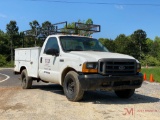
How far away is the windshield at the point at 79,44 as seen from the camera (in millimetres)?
10398

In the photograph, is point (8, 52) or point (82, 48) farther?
point (8, 52)

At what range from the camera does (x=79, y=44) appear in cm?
1069

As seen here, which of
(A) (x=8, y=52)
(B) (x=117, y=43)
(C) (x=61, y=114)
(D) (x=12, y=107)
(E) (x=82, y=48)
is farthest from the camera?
(B) (x=117, y=43)

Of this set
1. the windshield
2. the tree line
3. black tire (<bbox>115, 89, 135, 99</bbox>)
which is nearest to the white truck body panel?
the windshield

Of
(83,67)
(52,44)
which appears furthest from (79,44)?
(83,67)

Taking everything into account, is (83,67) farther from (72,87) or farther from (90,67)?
(72,87)

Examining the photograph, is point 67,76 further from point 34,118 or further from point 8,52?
point 8,52

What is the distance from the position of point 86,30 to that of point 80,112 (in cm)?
595

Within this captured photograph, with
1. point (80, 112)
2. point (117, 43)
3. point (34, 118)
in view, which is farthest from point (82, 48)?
point (117, 43)

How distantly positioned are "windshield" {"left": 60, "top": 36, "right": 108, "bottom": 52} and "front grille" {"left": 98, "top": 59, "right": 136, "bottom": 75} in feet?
5.32

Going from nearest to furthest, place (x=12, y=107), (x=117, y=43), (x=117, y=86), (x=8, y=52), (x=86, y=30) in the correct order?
1. (x=12, y=107)
2. (x=117, y=86)
3. (x=86, y=30)
4. (x=8, y=52)
5. (x=117, y=43)

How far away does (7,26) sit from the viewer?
78.9m

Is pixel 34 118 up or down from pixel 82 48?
down

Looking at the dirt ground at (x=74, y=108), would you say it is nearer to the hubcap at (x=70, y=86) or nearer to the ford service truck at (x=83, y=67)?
the hubcap at (x=70, y=86)
